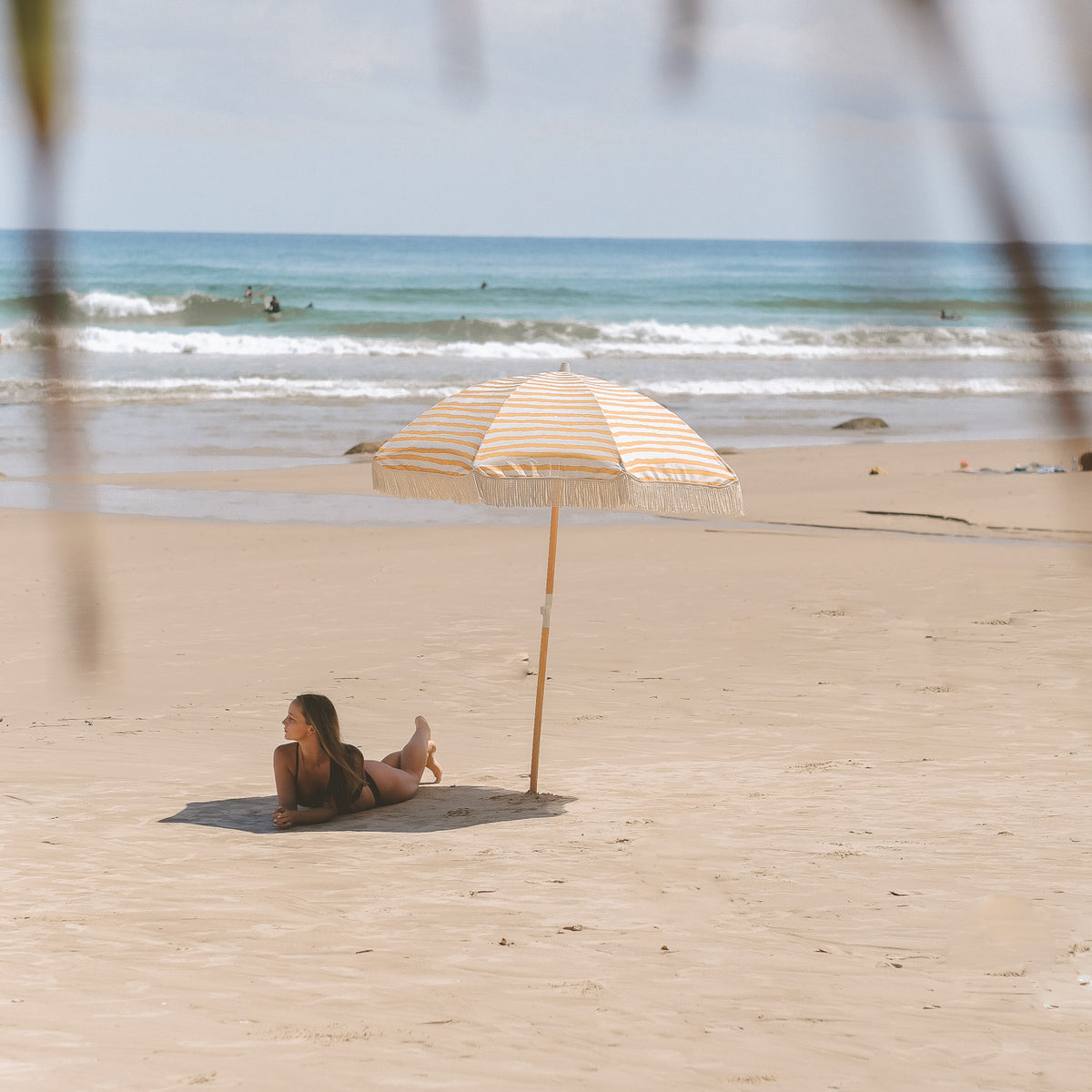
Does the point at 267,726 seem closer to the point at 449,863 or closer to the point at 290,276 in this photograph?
the point at 449,863

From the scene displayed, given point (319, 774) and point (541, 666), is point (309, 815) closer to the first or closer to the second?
point (319, 774)

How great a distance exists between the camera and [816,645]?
985cm

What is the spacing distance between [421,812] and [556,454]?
175 centimetres

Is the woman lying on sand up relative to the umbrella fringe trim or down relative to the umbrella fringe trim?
down

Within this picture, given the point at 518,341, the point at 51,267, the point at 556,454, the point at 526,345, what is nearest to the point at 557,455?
the point at 556,454

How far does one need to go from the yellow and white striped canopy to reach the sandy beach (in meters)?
1.35

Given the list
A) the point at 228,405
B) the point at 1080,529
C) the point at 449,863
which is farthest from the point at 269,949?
the point at 228,405

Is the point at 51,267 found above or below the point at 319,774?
above

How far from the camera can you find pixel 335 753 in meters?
6.13

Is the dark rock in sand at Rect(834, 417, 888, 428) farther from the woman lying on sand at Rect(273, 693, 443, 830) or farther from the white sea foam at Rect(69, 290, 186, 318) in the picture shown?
the white sea foam at Rect(69, 290, 186, 318)

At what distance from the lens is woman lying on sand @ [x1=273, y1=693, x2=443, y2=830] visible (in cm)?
602

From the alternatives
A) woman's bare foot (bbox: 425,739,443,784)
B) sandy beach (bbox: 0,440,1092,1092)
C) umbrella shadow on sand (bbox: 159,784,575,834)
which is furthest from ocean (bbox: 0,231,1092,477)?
woman's bare foot (bbox: 425,739,443,784)

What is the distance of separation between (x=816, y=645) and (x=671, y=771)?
321 centimetres

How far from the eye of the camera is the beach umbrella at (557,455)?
5500 mm
